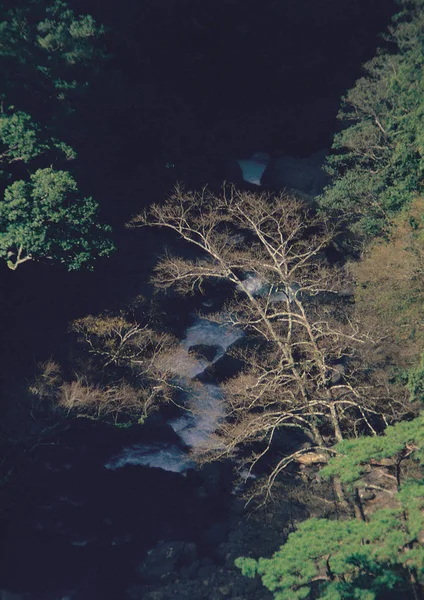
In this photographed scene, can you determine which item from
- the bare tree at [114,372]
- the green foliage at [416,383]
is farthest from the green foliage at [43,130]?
the green foliage at [416,383]

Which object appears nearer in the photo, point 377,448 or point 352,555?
point 352,555

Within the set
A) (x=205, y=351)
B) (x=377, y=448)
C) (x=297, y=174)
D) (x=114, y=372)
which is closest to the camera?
(x=377, y=448)

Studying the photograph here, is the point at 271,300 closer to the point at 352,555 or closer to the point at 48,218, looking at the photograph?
the point at 48,218

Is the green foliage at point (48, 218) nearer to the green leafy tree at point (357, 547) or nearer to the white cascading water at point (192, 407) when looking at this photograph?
the white cascading water at point (192, 407)

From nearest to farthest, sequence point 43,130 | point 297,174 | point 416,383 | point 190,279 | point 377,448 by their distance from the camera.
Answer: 1. point 377,448
2. point 416,383
3. point 43,130
4. point 190,279
5. point 297,174

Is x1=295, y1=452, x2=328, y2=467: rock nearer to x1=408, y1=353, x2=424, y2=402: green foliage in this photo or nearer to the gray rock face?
x1=408, y1=353, x2=424, y2=402: green foliage

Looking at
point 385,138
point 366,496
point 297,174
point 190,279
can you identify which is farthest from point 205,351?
point 385,138
